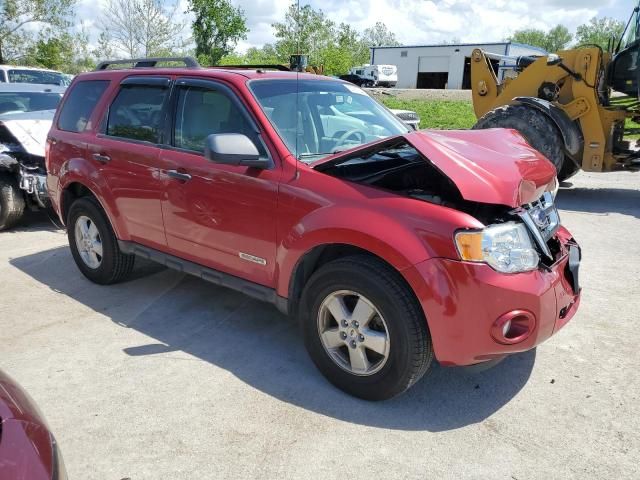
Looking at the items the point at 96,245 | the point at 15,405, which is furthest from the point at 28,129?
the point at 15,405

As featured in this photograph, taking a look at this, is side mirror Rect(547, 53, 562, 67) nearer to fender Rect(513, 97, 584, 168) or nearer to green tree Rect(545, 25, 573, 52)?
fender Rect(513, 97, 584, 168)

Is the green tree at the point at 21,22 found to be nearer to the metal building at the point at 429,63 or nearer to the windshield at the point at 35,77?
the windshield at the point at 35,77

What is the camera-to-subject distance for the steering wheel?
381cm

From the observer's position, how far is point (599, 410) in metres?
3.02

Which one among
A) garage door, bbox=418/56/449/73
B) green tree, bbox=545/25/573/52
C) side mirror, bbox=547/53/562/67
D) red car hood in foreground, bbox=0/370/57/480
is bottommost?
red car hood in foreground, bbox=0/370/57/480

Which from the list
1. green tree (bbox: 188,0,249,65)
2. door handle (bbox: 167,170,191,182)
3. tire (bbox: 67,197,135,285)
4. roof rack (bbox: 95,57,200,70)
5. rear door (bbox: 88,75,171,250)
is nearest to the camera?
door handle (bbox: 167,170,191,182)

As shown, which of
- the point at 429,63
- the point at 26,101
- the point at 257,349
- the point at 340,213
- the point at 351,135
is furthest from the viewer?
the point at 429,63

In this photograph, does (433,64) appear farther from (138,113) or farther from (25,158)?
(138,113)

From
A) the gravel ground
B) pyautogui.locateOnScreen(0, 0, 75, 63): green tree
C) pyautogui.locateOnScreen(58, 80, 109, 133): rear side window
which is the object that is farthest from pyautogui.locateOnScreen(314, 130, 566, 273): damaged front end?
pyautogui.locateOnScreen(0, 0, 75, 63): green tree

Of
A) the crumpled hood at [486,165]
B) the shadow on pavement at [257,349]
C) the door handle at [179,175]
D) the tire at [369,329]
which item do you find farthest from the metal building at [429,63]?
the tire at [369,329]

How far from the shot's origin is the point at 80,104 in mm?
4938

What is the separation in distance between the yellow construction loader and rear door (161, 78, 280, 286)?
5.32 meters

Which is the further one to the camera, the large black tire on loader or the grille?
the large black tire on loader

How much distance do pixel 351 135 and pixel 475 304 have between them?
1767mm
